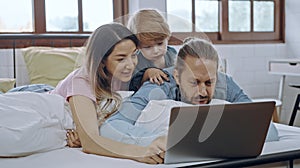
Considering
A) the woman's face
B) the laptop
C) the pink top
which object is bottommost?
the laptop

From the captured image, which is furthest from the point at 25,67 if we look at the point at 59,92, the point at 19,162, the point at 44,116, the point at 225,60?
the point at 225,60

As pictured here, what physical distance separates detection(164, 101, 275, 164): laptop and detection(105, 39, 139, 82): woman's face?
0.25 metres

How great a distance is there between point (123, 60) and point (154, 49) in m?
0.10

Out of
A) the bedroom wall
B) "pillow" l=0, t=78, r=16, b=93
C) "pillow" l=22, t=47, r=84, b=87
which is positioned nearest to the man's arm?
"pillow" l=22, t=47, r=84, b=87

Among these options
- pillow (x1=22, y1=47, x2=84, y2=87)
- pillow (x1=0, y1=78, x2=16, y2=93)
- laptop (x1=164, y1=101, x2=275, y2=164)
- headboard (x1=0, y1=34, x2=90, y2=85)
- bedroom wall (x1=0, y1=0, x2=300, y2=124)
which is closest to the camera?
laptop (x1=164, y1=101, x2=275, y2=164)

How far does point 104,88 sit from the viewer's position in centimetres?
139

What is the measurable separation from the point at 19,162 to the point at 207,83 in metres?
0.61

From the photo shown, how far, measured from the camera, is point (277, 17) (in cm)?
399

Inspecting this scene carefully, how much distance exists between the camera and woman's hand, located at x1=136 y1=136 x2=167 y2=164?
122 cm

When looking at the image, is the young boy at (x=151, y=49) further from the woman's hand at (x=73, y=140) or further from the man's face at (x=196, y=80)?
the woman's hand at (x=73, y=140)

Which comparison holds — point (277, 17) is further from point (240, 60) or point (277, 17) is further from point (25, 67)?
point (25, 67)

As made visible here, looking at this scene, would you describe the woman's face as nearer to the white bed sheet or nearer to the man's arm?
the white bed sheet

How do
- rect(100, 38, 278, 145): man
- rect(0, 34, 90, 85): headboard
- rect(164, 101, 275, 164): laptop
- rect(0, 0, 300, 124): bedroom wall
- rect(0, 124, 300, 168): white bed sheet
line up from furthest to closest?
rect(0, 0, 300, 124): bedroom wall, rect(0, 34, 90, 85): headboard, rect(100, 38, 278, 145): man, rect(0, 124, 300, 168): white bed sheet, rect(164, 101, 275, 164): laptop

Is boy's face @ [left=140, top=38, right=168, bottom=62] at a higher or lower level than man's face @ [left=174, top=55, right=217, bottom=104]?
higher
